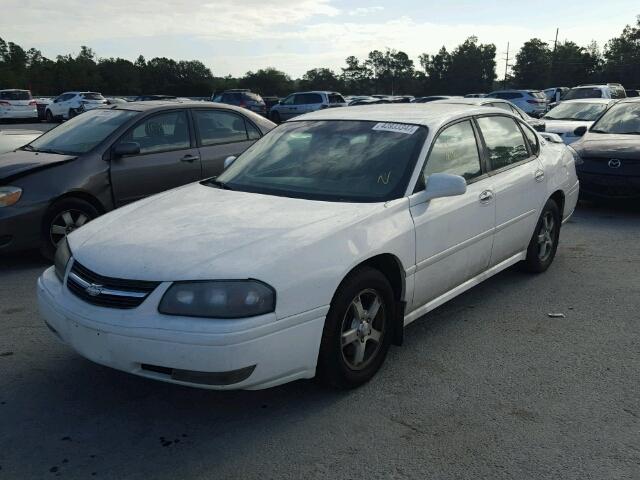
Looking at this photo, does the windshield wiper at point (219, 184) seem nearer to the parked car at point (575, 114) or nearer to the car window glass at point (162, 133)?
the car window glass at point (162, 133)

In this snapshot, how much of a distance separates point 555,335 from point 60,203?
4.51m

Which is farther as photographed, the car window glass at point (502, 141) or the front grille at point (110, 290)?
the car window glass at point (502, 141)

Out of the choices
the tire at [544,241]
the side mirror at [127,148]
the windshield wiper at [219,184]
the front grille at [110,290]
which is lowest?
the tire at [544,241]

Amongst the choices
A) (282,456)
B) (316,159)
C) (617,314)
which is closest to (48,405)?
(282,456)

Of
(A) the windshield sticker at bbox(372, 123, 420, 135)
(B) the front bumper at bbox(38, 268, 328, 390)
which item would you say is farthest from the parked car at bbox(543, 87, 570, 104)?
(B) the front bumper at bbox(38, 268, 328, 390)

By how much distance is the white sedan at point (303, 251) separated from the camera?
2.89 meters

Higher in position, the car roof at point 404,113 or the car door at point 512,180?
Result: the car roof at point 404,113

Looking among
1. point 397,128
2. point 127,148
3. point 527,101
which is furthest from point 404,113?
point 527,101

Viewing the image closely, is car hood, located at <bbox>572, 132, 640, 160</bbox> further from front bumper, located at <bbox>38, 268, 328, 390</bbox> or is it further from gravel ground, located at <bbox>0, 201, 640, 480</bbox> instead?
front bumper, located at <bbox>38, 268, 328, 390</bbox>

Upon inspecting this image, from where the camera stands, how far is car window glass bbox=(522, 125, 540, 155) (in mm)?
5395

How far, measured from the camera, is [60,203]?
599cm

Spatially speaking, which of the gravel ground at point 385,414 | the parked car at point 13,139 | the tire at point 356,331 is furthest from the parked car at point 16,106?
the tire at point 356,331

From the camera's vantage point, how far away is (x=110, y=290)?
3.04 m

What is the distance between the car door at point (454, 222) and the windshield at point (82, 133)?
149 inches
